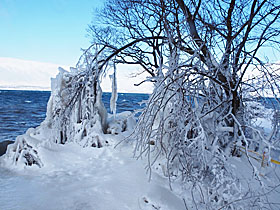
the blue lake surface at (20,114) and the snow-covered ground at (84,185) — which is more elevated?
the snow-covered ground at (84,185)

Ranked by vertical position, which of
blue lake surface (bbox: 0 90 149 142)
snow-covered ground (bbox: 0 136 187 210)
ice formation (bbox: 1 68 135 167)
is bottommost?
blue lake surface (bbox: 0 90 149 142)

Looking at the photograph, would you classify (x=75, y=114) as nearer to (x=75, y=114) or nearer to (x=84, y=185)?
(x=75, y=114)

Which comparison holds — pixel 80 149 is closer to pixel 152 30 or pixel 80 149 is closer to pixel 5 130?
pixel 152 30

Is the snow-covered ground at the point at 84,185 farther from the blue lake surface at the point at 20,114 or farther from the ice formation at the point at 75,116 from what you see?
the blue lake surface at the point at 20,114

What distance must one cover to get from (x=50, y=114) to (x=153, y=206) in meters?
4.33

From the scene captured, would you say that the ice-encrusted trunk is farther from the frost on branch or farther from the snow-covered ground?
the snow-covered ground

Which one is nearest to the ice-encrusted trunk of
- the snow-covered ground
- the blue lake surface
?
the snow-covered ground

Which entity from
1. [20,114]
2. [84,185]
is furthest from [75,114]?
[20,114]

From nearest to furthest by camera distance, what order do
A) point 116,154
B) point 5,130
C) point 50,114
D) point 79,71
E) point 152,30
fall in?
point 116,154
point 79,71
point 50,114
point 152,30
point 5,130

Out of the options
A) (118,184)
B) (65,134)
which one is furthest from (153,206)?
(65,134)

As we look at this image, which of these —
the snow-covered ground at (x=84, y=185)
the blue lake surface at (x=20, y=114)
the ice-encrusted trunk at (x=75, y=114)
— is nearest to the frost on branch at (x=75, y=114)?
the ice-encrusted trunk at (x=75, y=114)

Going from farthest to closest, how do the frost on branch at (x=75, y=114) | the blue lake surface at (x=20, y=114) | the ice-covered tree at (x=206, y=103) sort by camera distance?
1. the blue lake surface at (x=20, y=114)
2. the frost on branch at (x=75, y=114)
3. the ice-covered tree at (x=206, y=103)

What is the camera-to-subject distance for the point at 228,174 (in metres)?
2.78

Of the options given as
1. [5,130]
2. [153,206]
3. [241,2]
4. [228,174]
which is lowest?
[5,130]
